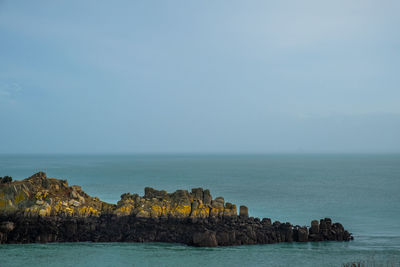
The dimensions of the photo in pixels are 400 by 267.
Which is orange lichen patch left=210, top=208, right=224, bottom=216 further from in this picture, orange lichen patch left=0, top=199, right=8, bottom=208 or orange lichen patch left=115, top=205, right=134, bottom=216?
orange lichen patch left=0, top=199, right=8, bottom=208

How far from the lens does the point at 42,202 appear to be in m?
27.4

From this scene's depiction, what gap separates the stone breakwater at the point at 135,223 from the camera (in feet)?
84.0

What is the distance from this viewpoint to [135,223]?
26.9 metres

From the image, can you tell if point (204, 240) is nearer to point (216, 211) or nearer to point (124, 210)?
point (216, 211)

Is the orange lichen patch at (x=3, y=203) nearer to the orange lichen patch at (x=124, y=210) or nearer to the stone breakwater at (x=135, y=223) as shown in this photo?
the stone breakwater at (x=135, y=223)

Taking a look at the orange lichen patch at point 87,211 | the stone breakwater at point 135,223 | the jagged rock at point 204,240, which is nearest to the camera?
the jagged rock at point 204,240

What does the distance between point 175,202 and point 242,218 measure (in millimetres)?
4925

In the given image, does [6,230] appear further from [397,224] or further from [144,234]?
[397,224]

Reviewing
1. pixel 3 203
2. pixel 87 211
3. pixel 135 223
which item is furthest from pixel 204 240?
pixel 3 203

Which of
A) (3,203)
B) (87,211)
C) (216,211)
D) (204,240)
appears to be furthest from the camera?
(216,211)

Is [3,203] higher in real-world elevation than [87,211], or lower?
higher

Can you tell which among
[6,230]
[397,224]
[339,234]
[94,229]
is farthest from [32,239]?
[397,224]

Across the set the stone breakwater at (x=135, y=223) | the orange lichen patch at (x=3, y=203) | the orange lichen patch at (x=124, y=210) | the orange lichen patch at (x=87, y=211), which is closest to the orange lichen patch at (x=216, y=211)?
the stone breakwater at (x=135, y=223)

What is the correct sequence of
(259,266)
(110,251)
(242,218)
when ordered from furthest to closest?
1. (242,218)
2. (110,251)
3. (259,266)
